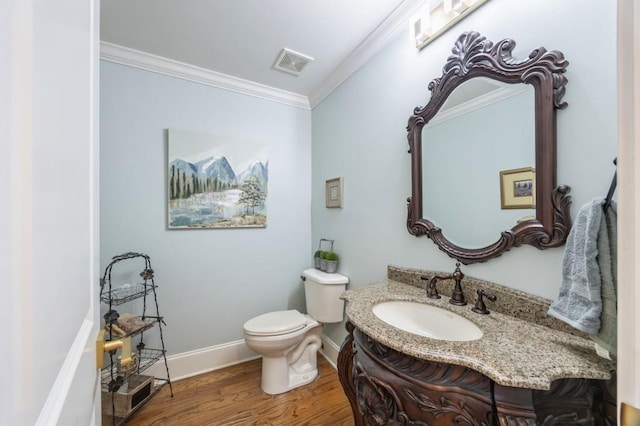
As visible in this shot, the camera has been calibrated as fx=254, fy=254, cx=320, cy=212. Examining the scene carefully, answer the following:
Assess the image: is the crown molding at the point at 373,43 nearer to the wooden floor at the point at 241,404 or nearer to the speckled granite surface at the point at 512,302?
the speckled granite surface at the point at 512,302

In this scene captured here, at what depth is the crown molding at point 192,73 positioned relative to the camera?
1.72 metres

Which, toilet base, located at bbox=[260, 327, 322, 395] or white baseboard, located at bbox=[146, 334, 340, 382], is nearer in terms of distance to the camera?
toilet base, located at bbox=[260, 327, 322, 395]

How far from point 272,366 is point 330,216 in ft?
3.85

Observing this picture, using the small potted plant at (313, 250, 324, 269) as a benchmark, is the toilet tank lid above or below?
below

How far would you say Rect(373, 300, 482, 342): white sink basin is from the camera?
3.32 feet

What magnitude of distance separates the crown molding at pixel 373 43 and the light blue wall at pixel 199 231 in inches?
17.3

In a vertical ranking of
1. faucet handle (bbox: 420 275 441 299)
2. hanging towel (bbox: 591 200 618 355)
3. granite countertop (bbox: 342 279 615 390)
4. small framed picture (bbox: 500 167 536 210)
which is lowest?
granite countertop (bbox: 342 279 615 390)

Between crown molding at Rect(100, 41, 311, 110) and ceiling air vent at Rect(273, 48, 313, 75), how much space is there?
0.99ft

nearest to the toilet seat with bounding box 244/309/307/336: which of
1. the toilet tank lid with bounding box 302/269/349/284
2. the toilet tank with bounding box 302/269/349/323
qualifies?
the toilet tank with bounding box 302/269/349/323

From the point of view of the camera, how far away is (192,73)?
194cm

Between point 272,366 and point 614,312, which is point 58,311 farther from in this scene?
point 272,366

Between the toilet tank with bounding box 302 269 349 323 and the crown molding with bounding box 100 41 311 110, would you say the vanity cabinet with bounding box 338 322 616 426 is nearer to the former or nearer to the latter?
the toilet tank with bounding box 302 269 349 323

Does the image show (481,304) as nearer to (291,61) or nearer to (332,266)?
(332,266)

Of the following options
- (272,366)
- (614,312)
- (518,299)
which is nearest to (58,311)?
(614,312)
